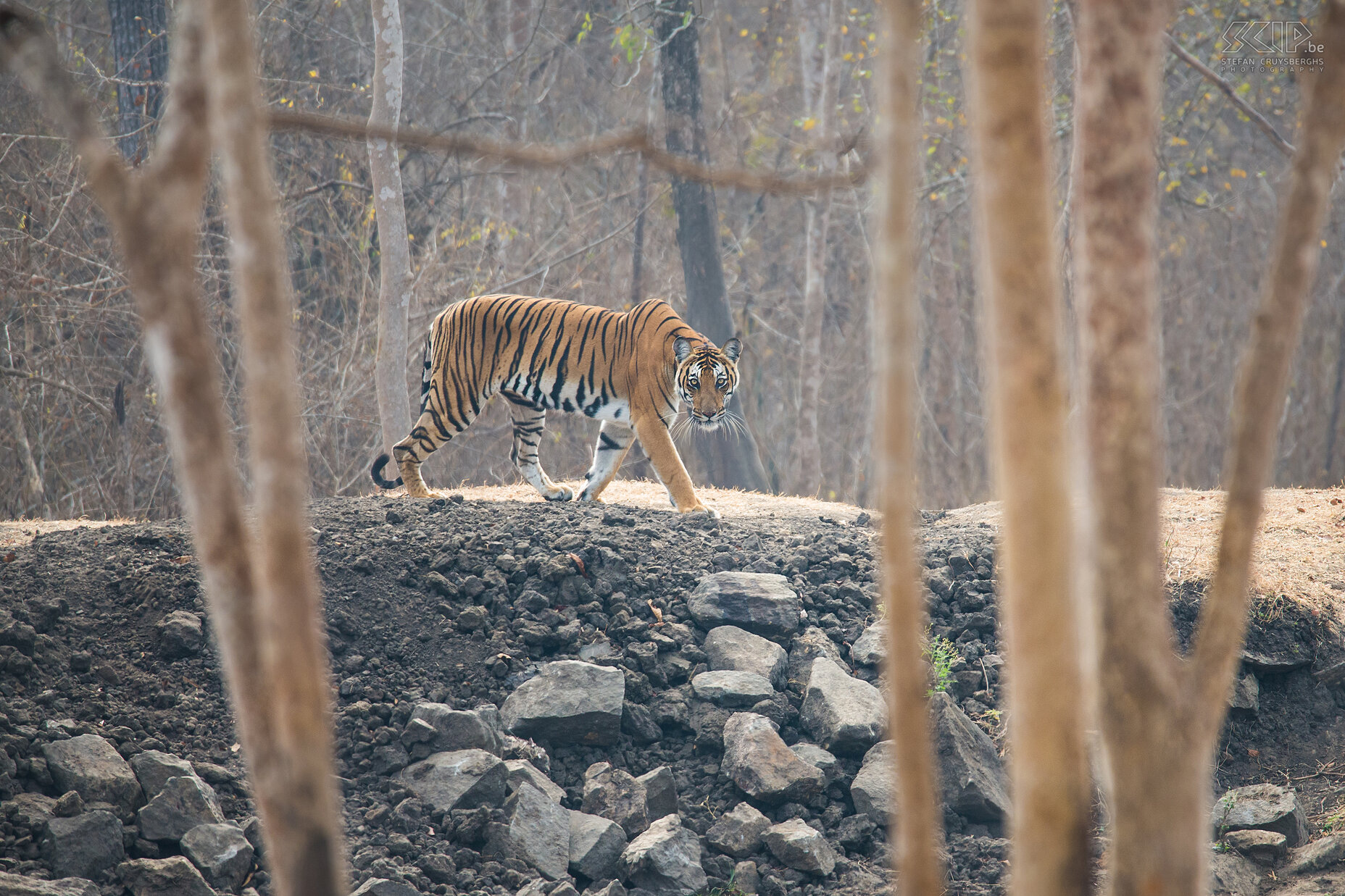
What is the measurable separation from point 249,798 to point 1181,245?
15.8 m

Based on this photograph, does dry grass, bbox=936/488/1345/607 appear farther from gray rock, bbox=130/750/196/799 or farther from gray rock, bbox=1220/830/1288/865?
gray rock, bbox=130/750/196/799

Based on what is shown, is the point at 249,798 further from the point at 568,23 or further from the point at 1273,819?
the point at 568,23

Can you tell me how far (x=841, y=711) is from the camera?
4.41 metres

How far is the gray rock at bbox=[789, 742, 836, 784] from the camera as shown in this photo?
4.25 meters

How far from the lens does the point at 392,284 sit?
9.62 m

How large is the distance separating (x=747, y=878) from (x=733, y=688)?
3.33ft

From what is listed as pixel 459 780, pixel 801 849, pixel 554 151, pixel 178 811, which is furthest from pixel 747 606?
pixel 554 151

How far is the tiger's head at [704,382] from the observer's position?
22.5 ft

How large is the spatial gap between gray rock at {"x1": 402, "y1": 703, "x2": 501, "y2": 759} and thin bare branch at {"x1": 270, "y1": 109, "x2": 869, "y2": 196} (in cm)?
272

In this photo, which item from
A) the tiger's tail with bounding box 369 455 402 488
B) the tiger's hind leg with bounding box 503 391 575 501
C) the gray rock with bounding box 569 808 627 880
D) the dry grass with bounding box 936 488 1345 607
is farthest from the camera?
the tiger's hind leg with bounding box 503 391 575 501

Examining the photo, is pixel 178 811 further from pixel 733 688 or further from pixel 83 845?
pixel 733 688

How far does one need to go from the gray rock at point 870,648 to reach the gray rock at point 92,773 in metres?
3.13

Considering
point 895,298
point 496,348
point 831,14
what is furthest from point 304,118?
point 831,14

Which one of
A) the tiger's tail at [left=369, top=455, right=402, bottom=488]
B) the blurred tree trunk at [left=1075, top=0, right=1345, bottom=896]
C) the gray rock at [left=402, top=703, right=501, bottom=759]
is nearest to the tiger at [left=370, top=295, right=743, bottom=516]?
the tiger's tail at [left=369, top=455, right=402, bottom=488]
